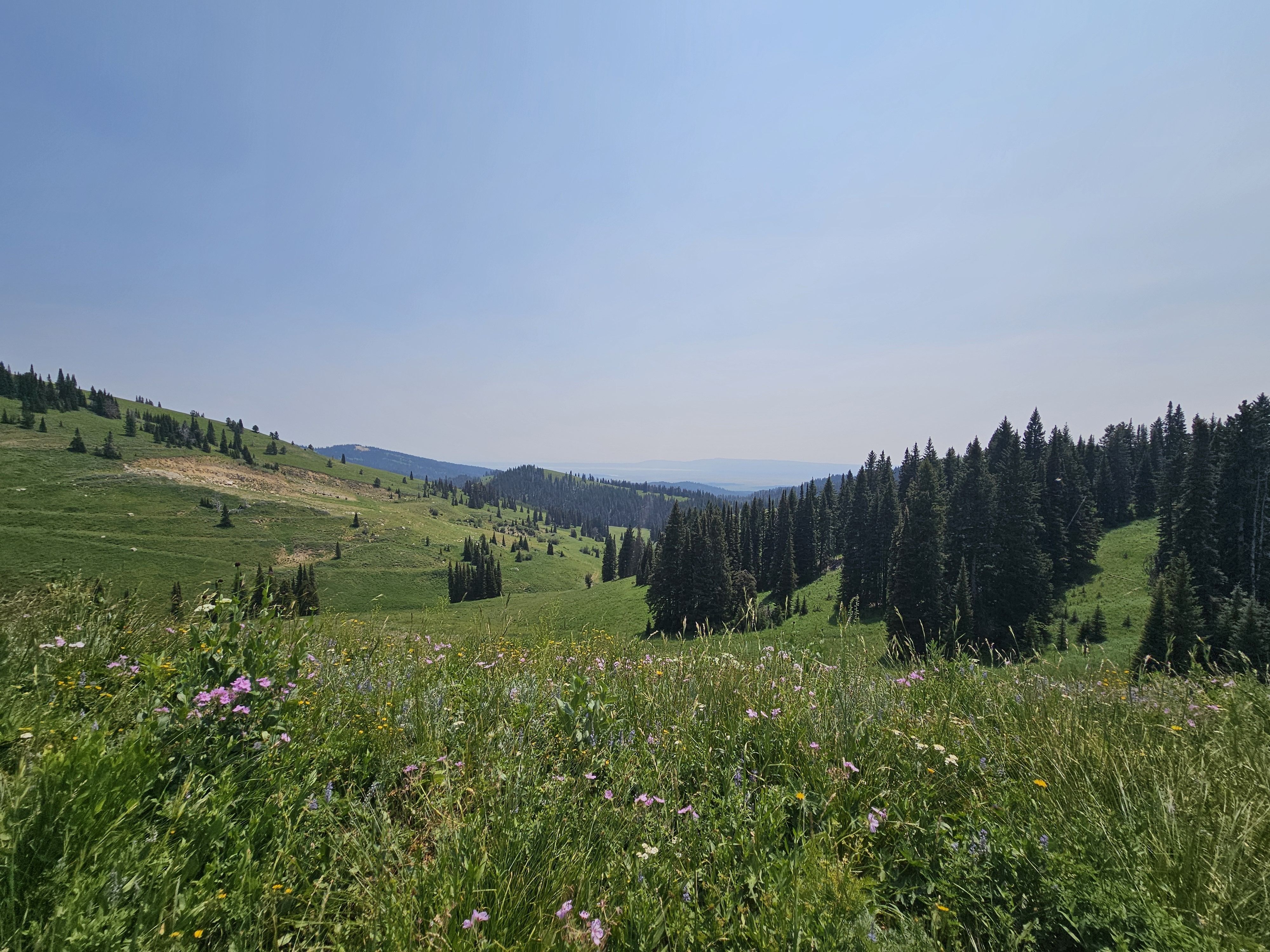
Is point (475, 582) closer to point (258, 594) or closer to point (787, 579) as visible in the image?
point (787, 579)

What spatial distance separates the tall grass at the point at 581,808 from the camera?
6.83 feet

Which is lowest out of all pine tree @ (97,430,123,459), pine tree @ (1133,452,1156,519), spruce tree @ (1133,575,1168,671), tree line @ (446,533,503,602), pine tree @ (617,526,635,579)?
tree line @ (446,533,503,602)

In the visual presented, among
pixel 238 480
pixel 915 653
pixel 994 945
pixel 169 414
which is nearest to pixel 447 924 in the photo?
pixel 994 945

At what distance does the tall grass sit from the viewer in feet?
6.83

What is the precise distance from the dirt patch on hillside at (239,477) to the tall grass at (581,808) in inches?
6462

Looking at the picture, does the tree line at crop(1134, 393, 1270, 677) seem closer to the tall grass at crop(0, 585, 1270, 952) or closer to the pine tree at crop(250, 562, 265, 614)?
the tall grass at crop(0, 585, 1270, 952)

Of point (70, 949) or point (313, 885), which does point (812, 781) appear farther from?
point (70, 949)

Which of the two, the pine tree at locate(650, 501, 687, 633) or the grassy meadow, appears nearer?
the grassy meadow

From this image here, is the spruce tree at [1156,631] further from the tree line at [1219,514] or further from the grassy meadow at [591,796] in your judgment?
the grassy meadow at [591,796]

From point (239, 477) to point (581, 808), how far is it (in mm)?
181840

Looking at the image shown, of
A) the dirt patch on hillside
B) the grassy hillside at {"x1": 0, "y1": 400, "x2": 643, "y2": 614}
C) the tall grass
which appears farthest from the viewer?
the dirt patch on hillside

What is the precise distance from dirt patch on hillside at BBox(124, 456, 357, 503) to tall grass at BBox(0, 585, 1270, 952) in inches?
6462

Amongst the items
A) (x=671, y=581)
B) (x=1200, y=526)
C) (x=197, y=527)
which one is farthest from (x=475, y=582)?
(x=1200, y=526)

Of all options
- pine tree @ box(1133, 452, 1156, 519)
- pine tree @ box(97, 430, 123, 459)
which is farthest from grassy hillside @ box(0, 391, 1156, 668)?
pine tree @ box(1133, 452, 1156, 519)
